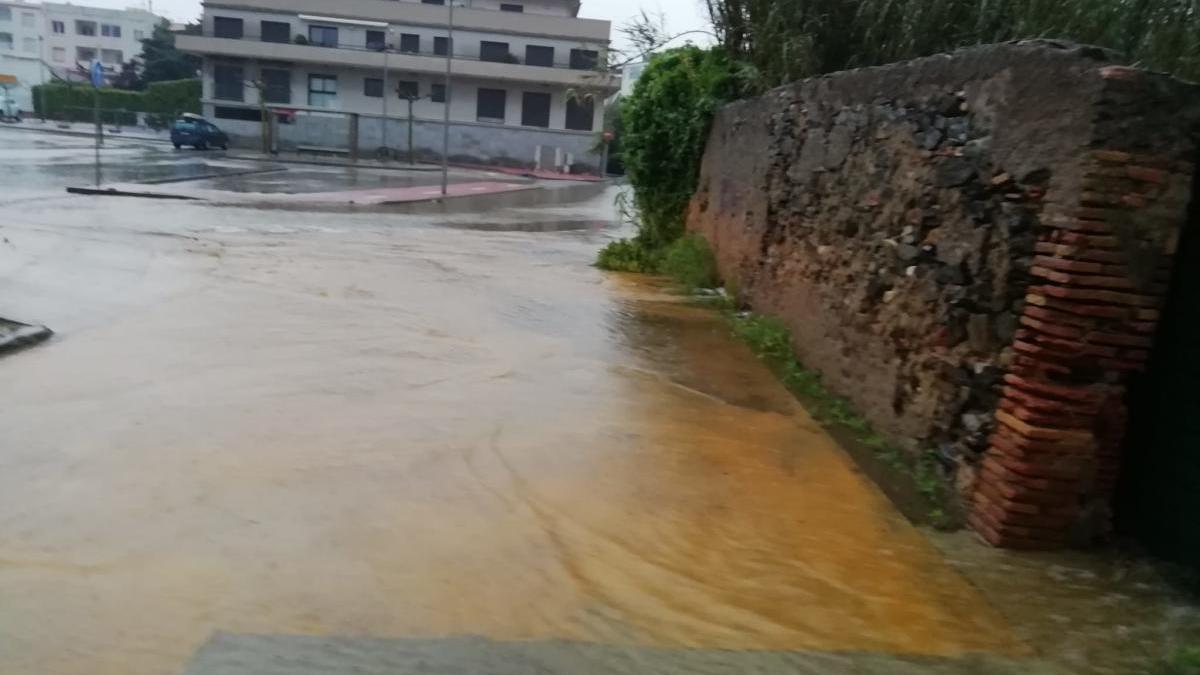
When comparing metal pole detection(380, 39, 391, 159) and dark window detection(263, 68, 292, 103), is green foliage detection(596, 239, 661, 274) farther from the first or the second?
dark window detection(263, 68, 292, 103)

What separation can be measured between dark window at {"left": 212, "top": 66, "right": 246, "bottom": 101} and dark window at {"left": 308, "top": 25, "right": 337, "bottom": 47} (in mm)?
4058

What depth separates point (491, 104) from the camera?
160 feet

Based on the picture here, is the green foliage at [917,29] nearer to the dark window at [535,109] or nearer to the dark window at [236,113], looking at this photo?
the dark window at [535,109]

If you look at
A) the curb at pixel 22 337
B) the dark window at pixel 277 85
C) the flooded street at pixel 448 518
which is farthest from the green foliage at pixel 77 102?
the curb at pixel 22 337

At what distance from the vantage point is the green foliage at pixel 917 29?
7.36 metres

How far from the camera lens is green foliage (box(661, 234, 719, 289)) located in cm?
1291

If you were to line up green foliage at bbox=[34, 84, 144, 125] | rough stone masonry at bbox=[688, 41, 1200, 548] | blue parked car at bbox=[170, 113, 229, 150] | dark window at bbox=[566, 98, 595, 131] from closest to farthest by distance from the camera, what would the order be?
rough stone masonry at bbox=[688, 41, 1200, 548] → blue parked car at bbox=[170, 113, 229, 150] → dark window at bbox=[566, 98, 595, 131] → green foliage at bbox=[34, 84, 144, 125]

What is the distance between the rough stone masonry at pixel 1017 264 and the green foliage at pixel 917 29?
1976 mm

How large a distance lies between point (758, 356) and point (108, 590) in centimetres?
628


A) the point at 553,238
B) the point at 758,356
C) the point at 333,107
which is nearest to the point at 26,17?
the point at 333,107

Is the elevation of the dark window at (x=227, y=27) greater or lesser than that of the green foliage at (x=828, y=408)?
greater

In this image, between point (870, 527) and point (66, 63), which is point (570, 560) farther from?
point (66, 63)

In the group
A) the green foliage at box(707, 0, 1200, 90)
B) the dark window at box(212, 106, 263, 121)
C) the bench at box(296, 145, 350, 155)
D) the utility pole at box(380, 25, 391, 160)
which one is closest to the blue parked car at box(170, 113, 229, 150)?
the bench at box(296, 145, 350, 155)

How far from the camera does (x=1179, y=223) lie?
177 inches
